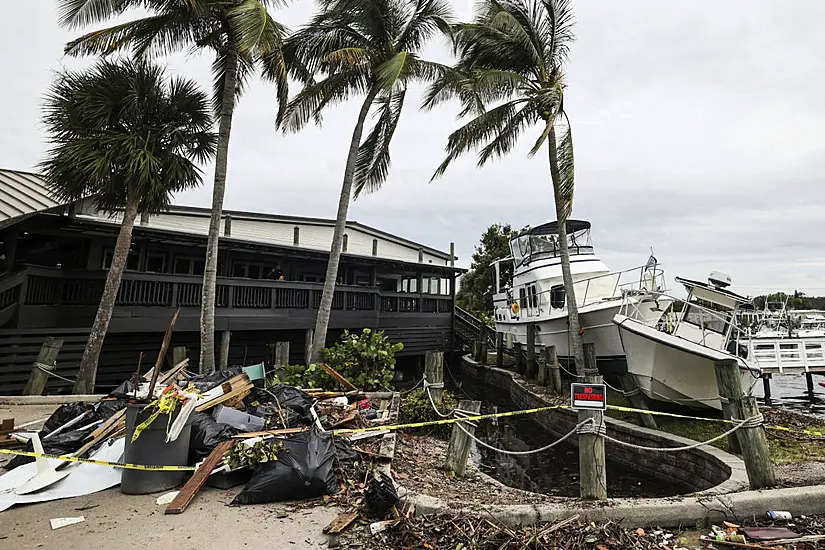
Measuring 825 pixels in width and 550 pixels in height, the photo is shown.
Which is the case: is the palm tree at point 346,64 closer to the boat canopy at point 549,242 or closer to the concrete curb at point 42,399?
the concrete curb at point 42,399

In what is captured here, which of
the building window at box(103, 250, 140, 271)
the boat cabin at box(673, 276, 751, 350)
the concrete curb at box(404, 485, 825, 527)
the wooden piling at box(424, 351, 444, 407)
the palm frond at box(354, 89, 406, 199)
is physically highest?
the palm frond at box(354, 89, 406, 199)

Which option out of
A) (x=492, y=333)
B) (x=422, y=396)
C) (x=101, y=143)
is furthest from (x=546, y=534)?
(x=492, y=333)

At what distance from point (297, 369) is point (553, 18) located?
11.4 metres

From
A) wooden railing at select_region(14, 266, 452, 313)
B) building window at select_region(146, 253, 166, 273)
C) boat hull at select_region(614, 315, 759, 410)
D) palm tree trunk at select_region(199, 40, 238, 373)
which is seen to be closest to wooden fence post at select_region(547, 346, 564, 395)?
boat hull at select_region(614, 315, 759, 410)

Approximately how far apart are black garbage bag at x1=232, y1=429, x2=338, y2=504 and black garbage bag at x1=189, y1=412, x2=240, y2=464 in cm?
89

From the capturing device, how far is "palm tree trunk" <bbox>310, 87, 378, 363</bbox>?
10211mm

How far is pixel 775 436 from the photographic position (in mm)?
7430

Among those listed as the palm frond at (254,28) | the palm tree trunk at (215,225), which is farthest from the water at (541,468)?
the palm frond at (254,28)

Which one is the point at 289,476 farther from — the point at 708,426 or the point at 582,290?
the point at 582,290

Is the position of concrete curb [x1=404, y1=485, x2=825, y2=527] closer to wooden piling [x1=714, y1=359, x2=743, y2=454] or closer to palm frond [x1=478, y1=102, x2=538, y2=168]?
wooden piling [x1=714, y1=359, x2=743, y2=454]

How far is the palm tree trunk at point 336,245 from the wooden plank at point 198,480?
517 centimetres

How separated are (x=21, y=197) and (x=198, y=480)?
32.8ft

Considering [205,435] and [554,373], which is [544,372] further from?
[205,435]

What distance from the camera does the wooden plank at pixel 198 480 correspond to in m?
4.05
